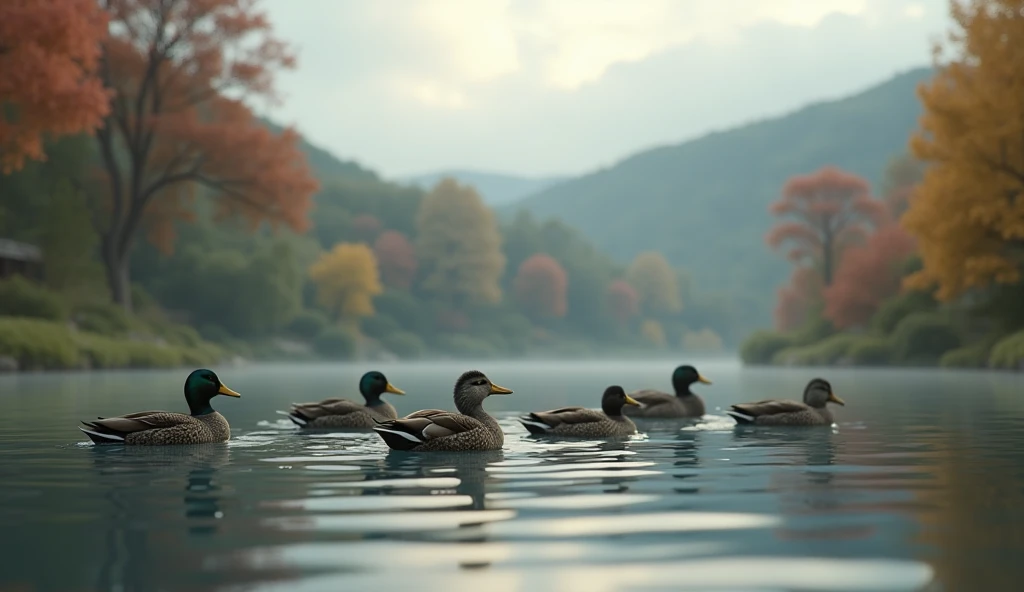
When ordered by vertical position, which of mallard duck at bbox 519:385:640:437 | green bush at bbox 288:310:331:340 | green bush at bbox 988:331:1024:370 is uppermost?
green bush at bbox 288:310:331:340

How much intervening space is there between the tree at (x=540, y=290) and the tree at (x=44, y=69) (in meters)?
86.5

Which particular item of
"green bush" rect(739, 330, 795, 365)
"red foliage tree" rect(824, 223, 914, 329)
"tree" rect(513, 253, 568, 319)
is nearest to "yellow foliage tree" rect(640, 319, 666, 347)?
"tree" rect(513, 253, 568, 319)

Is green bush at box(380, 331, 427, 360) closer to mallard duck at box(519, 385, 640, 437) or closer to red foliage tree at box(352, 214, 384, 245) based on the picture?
red foliage tree at box(352, 214, 384, 245)

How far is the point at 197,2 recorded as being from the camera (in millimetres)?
46594

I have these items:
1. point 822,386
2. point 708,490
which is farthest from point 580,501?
point 822,386

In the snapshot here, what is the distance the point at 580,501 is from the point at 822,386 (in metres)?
9.20

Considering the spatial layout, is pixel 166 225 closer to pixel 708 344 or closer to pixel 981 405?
pixel 981 405

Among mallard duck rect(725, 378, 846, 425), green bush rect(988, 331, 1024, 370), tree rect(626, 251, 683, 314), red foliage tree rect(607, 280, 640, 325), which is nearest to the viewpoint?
mallard duck rect(725, 378, 846, 425)

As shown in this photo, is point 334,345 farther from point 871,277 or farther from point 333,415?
point 333,415

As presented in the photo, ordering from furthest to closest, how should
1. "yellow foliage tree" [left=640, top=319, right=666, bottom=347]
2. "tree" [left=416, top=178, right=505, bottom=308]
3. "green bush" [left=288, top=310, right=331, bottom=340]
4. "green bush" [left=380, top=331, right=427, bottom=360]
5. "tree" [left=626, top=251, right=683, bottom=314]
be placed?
1. "tree" [left=626, top=251, right=683, bottom=314]
2. "yellow foliage tree" [left=640, top=319, right=666, bottom=347]
3. "tree" [left=416, top=178, right=505, bottom=308]
4. "green bush" [left=380, top=331, right=427, bottom=360]
5. "green bush" [left=288, top=310, right=331, bottom=340]

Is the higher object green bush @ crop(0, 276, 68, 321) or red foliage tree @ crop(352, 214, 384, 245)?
red foliage tree @ crop(352, 214, 384, 245)

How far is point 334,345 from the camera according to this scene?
257ft

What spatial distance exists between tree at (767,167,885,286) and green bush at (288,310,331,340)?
29780mm

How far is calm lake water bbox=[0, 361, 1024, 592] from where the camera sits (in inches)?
231
